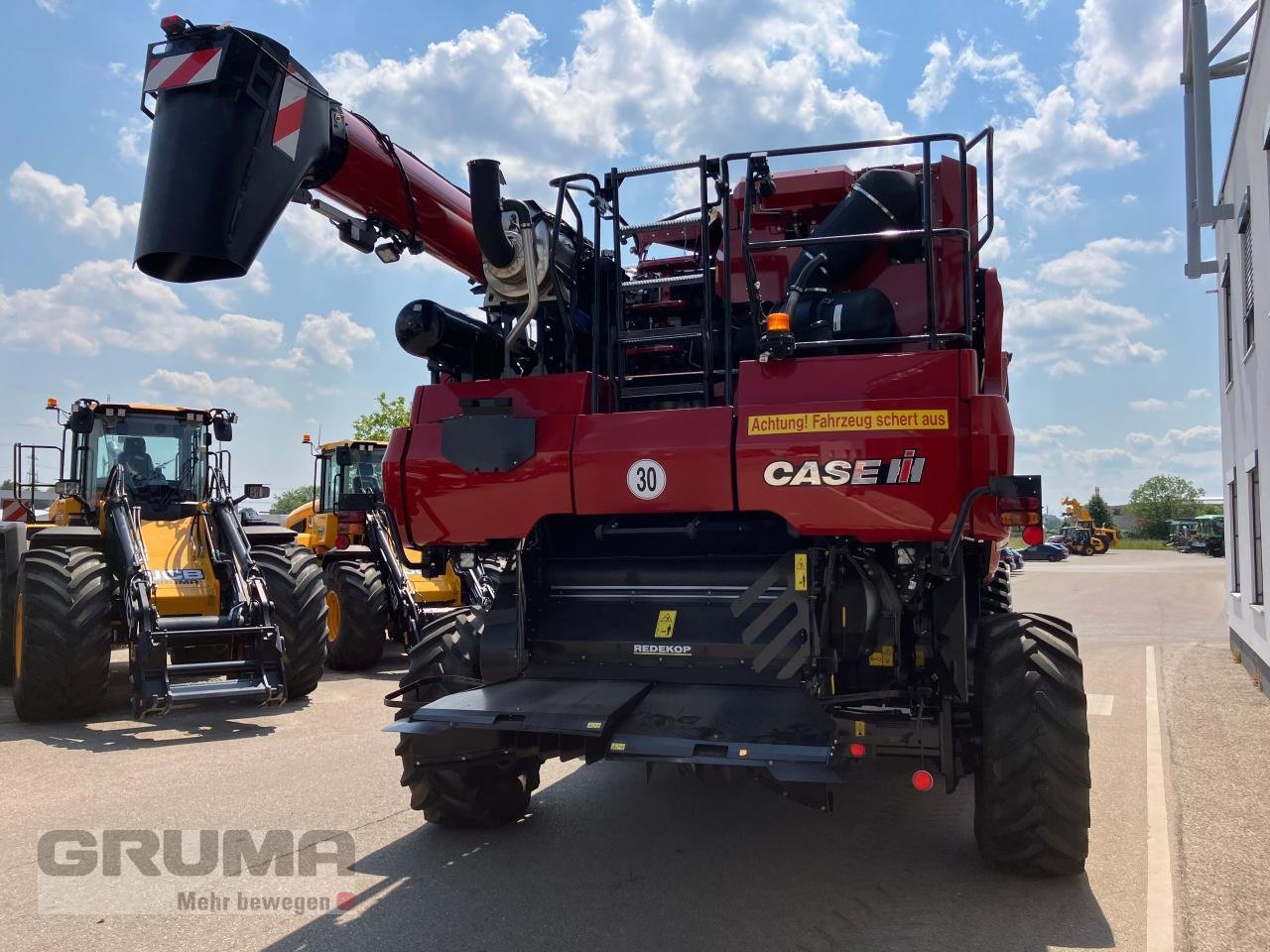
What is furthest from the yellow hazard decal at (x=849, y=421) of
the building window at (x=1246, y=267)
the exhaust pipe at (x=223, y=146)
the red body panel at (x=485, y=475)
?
the building window at (x=1246, y=267)

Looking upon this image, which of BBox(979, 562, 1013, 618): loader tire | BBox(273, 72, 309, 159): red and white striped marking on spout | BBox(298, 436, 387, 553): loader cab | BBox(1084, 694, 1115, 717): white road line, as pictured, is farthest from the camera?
BBox(298, 436, 387, 553): loader cab

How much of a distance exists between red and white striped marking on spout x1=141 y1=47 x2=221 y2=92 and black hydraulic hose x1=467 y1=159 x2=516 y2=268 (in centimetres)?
131

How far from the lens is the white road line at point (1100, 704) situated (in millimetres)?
9201

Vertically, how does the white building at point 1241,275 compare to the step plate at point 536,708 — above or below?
above

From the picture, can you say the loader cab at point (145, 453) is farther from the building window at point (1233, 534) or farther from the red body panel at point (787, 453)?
the building window at point (1233, 534)

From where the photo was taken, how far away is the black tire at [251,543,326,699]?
9672 mm

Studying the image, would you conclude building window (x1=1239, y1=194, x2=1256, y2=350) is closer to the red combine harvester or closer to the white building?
the white building

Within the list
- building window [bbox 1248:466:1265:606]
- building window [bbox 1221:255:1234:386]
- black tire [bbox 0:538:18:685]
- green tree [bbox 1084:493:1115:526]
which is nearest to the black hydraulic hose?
black tire [bbox 0:538:18:685]

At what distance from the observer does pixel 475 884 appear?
183 inches

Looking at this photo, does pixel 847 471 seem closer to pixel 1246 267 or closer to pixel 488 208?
pixel 488 208

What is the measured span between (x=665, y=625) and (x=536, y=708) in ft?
2.92

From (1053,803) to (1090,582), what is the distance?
30304 mm

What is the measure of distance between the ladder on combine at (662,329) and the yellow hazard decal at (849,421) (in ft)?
1.94

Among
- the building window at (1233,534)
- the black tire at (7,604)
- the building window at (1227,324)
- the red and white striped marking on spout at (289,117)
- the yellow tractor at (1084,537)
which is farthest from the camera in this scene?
the yellow tractor at (1084,537)
